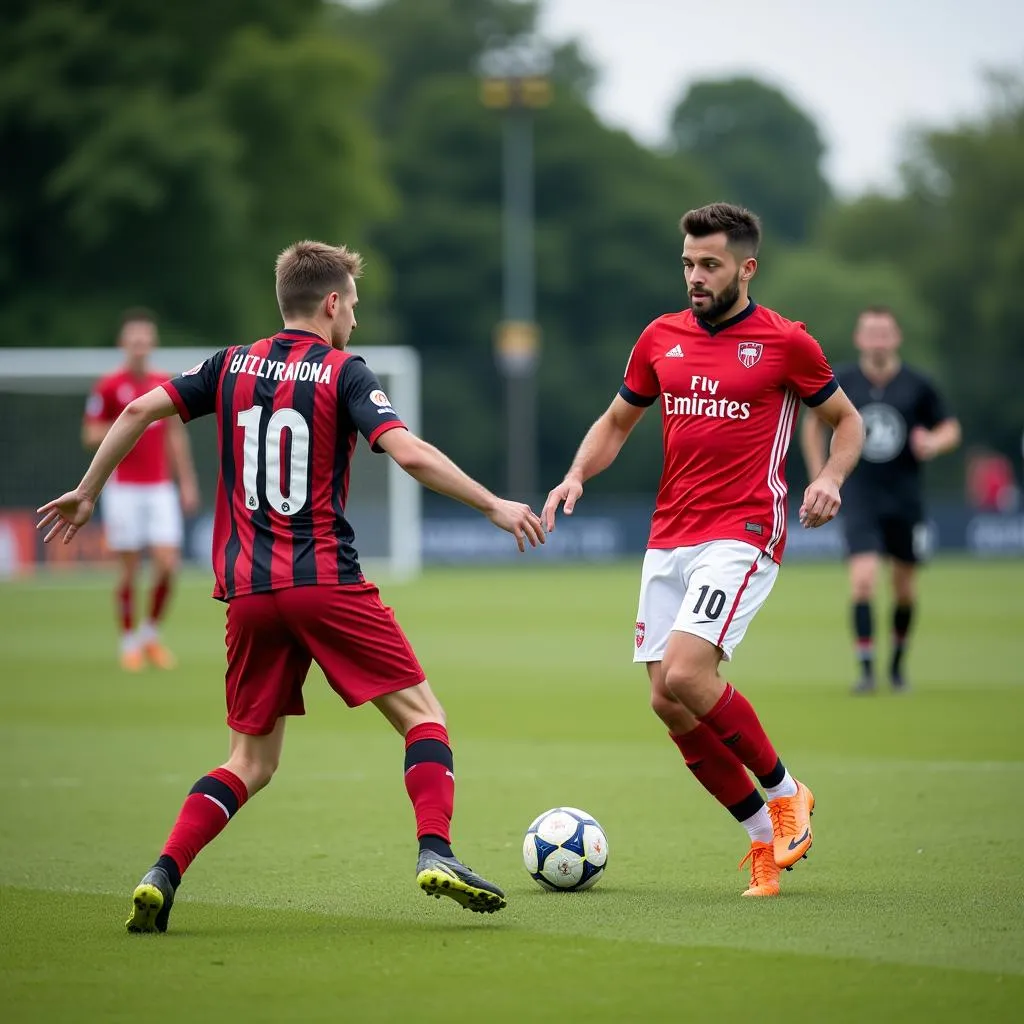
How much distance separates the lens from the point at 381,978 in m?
5.10

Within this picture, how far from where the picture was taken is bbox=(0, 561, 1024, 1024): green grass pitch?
4945mm

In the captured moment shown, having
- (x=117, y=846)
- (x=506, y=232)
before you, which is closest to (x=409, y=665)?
(x=117, y=846)

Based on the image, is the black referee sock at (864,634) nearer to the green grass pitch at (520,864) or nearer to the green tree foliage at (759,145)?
the green grass pitch at (520,864)

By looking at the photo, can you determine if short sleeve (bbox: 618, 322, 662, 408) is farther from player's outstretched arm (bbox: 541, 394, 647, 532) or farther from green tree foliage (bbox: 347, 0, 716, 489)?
green tree foliage (bbox: 347, 0, 716, 489)

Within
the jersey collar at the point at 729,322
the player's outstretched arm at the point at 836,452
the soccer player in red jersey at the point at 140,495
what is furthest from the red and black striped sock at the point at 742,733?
the soccer player in red jersey at the point at 140,495

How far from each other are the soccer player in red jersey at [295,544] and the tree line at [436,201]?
3367cm

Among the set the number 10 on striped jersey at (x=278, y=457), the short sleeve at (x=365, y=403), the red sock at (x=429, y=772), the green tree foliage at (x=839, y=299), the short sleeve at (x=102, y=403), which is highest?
the green tree foliage at (x=839, y=299)

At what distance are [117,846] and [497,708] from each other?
5290mm

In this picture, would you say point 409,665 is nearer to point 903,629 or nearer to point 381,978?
point 381,978

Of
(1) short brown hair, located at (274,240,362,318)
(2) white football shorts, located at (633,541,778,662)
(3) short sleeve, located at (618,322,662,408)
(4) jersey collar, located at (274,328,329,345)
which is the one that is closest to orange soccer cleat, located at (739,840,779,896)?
(2) white football shorts, located at (633,541,778,662)

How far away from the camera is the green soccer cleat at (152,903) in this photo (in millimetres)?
5676

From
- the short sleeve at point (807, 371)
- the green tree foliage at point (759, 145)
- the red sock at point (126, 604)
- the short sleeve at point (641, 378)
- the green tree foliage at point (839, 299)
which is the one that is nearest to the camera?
the short sleeve at point (807, 371)

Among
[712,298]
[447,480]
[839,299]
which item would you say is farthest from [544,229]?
[447,480]

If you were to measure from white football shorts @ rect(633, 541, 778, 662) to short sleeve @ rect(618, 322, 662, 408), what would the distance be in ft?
2.10
